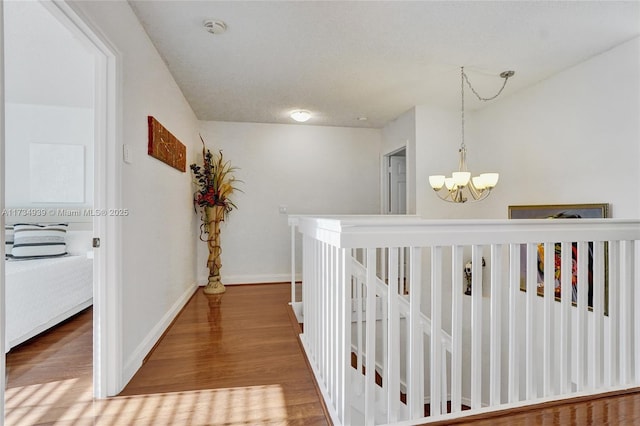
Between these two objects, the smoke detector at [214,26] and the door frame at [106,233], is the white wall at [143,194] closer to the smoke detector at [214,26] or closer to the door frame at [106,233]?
the door frame at [106,233]

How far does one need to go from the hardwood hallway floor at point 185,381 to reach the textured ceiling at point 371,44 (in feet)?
7.51

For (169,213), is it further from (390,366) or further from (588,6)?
(588,6)

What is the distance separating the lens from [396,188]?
16.0ft

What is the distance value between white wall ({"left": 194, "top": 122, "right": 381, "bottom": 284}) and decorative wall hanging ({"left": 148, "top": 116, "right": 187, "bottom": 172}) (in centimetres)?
120

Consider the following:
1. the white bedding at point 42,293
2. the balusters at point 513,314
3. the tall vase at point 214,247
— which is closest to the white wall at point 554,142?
the balusters at point 513,314

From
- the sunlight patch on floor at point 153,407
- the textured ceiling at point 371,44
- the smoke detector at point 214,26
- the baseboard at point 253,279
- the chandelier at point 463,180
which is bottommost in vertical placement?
the sunlight patch on floor at point 153,407

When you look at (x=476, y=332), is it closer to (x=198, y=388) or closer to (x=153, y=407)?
(x=198, y=388)

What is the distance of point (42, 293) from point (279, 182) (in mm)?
2860

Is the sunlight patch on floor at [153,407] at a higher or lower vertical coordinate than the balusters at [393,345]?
lower

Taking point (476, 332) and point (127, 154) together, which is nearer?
point (476, 332)

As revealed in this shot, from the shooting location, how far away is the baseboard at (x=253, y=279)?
4.40 meters

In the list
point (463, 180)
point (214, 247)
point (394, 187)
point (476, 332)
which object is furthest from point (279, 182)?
point (476, 332)

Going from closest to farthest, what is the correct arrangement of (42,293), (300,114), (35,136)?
1. (42,293)
2. (35,136)
3. (300,114)

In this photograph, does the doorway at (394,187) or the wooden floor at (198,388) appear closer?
the wooden floor at (198,388)
